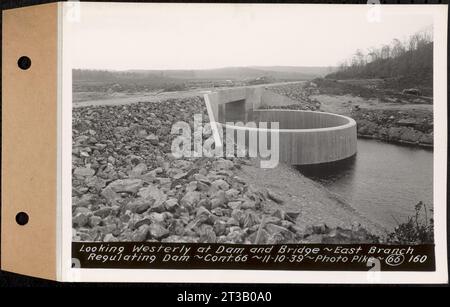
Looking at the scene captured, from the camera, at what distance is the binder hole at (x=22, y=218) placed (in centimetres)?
213

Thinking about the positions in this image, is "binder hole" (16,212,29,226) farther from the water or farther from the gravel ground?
the water

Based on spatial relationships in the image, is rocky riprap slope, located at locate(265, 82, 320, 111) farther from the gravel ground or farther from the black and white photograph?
the gravel ground

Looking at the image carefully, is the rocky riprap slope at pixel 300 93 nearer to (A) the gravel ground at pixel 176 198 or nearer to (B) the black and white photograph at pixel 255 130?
(B) the black and white photograph at pixel 255 130


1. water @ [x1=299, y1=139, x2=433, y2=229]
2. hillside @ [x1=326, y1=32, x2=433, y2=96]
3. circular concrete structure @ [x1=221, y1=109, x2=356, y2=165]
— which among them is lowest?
water @ [x1=299, y1=139, x2=433, y2=229]

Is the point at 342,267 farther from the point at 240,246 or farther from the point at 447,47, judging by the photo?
the point at 447,47

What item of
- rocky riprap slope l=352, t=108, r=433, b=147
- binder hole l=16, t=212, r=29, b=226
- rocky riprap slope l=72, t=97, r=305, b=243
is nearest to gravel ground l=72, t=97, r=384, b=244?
rocky riprap slope l=72, t=97, r=305, b=243

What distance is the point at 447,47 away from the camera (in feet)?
6.83

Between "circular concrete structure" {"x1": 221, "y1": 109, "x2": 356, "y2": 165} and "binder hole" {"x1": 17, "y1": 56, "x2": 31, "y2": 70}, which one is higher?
"binder hole" {"x1": 17, "y1": 56, "x2": 31, "y2": 70}

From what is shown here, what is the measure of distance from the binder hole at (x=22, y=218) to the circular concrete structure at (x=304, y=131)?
0.92 meters

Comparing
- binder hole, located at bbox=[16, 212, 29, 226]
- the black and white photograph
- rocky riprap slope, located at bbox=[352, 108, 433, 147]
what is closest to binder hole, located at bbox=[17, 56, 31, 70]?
the black and white photograph

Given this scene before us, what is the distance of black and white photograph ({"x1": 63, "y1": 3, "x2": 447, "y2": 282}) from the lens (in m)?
2.09

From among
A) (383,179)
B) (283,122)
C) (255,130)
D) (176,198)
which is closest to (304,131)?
(283,122)

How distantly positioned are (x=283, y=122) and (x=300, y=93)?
0.14m

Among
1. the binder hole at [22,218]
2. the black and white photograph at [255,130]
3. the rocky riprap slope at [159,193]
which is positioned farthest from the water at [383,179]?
the binder hole at [22,218]
